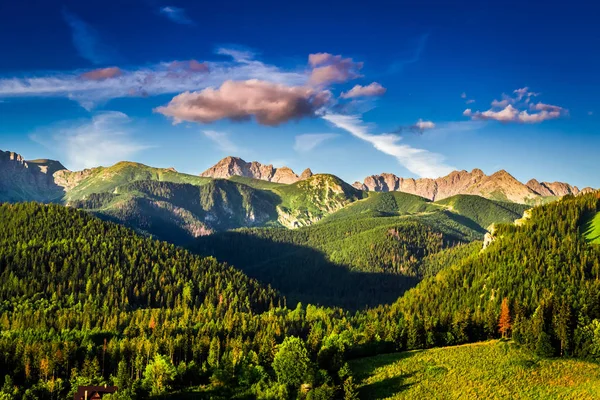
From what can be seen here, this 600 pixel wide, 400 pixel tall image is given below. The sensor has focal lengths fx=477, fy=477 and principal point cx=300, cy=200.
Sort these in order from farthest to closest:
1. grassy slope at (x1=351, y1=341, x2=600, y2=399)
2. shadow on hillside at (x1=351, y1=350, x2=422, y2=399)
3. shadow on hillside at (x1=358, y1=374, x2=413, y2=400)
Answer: shadow on hillside at (x1=351, y1=350, x2=422, y2=399)
shadow on hillside at (x1=358, y1=374, x2=413, y2=400)
grassy slope at (x1=351, y1=341, x2=600, y2=399)

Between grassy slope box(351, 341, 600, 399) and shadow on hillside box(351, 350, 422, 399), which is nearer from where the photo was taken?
grassy slope box(351, 341, 600, 399)

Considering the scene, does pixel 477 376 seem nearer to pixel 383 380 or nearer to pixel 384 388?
pixel 383 380

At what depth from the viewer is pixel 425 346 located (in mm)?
152250

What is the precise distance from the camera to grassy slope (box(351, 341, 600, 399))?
107 meters

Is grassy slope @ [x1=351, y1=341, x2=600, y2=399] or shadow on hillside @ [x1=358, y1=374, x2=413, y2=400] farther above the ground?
grassy slope @ [x1=351, y1=341, x2=600, y2=399]

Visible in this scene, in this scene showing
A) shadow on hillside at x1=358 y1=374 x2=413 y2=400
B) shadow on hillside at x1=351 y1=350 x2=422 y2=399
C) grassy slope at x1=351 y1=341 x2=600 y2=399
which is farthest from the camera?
shadow on hillside at x1=351 y1=350 x2=422 y2=399

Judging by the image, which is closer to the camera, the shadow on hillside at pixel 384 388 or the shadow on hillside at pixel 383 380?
the shadow on hillside at pixel 384 388

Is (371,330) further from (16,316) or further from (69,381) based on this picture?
(16,316)

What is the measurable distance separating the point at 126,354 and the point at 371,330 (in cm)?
7965

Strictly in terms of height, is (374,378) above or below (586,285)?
below

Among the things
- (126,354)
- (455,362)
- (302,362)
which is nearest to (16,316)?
(126,354)

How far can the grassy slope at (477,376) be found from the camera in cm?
10712

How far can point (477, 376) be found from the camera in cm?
11638

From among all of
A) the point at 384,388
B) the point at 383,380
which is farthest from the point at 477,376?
the point at 384,388
